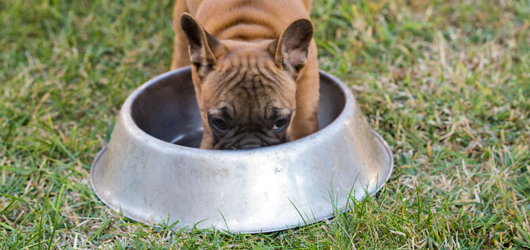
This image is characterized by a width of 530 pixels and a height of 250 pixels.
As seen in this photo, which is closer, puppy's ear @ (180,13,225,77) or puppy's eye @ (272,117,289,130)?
puppy's ear @ (180,13,225,77)

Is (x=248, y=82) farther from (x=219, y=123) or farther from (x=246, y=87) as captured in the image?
(x=219, y=123)

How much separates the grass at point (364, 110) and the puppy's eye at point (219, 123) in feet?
2.38

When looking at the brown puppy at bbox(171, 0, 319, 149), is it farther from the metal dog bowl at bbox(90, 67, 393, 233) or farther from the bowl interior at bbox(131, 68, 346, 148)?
the bowl interior at bbox(131, 68, 346, 148)

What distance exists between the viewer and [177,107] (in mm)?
4211

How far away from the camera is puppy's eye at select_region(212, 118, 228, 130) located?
307 centimetres

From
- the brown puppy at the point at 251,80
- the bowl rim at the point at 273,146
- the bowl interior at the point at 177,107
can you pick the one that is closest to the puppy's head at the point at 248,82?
the brown puppy at the point at 251,80

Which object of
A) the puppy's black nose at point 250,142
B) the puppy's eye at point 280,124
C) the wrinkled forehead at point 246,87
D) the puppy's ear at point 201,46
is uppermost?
the puppy's ear at point 201,46

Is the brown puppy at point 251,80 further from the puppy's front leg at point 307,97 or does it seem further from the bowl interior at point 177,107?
the bowl interior at point 177,107

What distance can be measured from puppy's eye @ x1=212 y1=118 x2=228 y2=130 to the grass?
0.72 metres

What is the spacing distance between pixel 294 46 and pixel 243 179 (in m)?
0.96

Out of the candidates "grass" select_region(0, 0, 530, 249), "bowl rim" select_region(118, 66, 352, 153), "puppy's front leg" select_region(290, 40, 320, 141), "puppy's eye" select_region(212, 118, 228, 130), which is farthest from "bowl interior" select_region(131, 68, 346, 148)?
"puppy's eye" select_region(212, 118, 228, 130)

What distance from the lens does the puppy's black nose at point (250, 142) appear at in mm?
3014

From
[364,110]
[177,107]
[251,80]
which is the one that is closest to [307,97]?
[251,80]

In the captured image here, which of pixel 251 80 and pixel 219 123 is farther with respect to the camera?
pixel 219 123
